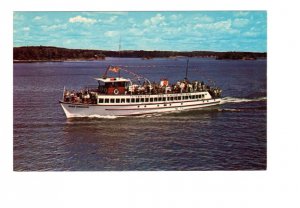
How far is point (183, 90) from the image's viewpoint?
9.03 meters

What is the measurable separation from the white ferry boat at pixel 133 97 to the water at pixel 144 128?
142 mm

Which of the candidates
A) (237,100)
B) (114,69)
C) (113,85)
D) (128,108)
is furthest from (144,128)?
(237,100)

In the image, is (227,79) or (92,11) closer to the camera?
(92,11)

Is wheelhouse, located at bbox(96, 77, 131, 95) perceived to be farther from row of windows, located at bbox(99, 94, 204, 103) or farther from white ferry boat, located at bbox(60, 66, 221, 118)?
row of windows, located at bbox(99, 94, 204, 103)

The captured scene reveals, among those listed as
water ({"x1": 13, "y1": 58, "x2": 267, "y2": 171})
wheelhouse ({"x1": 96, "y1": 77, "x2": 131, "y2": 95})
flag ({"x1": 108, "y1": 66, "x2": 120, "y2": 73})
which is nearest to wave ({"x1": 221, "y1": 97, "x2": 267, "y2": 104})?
water ({"x1": 13, "y1": 58, "x2": 267, "y2": 171})

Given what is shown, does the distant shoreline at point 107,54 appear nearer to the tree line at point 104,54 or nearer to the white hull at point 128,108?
the tree line at point 104,54

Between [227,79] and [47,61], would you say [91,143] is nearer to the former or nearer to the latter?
[47,61]

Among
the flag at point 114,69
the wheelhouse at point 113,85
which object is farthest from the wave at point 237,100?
the flag at point 114,69

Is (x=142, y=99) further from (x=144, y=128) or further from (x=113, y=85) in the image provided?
(x=144, y=128)

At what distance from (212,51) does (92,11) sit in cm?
225

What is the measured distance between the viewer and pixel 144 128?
840 centimetres

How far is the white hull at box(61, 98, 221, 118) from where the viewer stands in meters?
8.63
